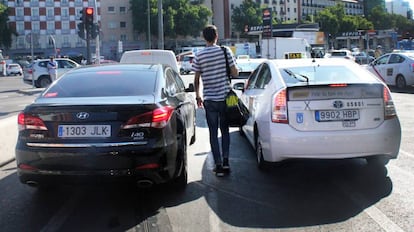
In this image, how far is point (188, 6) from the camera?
90.6 meters

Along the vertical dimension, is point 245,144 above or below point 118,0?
below

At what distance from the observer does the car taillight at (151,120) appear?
475 centimetres

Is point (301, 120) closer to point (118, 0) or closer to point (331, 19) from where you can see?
point (118, 0)

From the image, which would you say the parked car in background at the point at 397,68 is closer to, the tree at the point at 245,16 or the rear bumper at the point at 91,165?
the rear bumper at the point at 91,165

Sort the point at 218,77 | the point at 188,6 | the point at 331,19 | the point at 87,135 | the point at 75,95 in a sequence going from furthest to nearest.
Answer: the point at 331,19 < the point at 188,6 < the point at 218,77 < the point at 75,95 < the point at 87,135

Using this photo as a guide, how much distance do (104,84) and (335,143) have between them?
2699mm

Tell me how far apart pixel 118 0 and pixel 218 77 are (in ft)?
308

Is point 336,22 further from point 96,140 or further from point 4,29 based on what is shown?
point 96,140

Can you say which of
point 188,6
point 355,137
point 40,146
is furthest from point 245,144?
point 188,6

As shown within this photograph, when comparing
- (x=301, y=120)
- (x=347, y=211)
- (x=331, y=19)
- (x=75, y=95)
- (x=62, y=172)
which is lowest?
(x=347, y=211)

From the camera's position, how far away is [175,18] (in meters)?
89.8

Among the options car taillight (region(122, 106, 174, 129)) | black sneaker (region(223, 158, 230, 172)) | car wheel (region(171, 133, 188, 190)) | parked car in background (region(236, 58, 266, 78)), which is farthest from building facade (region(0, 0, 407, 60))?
car taillight (region(122, 106, 174, 129))

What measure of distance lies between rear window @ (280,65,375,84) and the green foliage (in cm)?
8245

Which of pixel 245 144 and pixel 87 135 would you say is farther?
pixel 245 144
